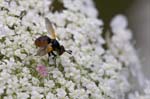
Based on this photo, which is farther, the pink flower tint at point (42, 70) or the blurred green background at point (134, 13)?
the blurred green background at point (134, 13)

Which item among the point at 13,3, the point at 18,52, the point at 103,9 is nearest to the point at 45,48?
the point at 18,52

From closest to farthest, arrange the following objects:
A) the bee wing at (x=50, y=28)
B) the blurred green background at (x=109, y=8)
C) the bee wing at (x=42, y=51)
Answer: the bee wing at (x=42, y=51)
the bee wing at (x=50, y=28)
the blurred green background at (x=109, y=8)

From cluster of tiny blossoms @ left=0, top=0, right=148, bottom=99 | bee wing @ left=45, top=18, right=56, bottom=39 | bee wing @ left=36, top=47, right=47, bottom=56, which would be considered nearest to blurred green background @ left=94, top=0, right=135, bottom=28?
cluster of tiny blossoms @ left=0, top=0, right=148, bottom=99

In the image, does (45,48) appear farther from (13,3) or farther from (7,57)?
(13,3)

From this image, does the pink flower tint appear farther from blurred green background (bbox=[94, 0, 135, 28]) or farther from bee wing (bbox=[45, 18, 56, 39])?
blurred green background (bbox=[94, 0, 135, 28])

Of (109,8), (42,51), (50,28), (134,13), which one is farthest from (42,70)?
(134,13)

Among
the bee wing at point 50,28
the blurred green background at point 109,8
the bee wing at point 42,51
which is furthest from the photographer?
the blurred green background at point 109,8

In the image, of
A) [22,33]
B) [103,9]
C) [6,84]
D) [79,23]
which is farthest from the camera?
[103,9]

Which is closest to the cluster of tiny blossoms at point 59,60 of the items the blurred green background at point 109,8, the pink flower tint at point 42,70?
the pink flower tint at point 42,70

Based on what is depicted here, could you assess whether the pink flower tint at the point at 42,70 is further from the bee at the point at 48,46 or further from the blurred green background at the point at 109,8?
the blurred green background at the point at 109,8
